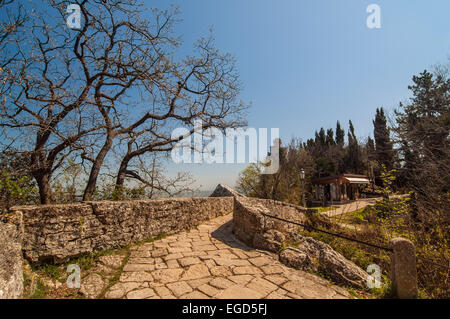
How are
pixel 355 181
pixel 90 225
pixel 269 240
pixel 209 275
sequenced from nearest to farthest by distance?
pixel 209 275, pixel 90 225, pixel 269 240, pixel 355 181

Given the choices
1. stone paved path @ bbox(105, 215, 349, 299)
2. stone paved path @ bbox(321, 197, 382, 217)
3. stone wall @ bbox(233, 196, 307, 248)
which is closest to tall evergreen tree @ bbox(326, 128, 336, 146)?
stone paved path @ bbox(321, 197, 382, 217)

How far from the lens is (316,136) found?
3869 cm

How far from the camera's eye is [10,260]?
210 cm

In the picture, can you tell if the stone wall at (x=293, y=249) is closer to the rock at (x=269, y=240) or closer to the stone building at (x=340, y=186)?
the rock at (x=269, y=240)

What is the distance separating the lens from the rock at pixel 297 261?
358 centimetres

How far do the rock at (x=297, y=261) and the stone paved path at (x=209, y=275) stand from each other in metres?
0.16

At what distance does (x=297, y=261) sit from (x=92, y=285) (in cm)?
349

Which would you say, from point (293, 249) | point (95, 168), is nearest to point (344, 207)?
point (293, 249)

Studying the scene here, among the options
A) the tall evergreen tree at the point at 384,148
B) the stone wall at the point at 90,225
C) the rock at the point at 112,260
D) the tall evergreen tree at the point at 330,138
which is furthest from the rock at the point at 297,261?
the tall evergreen tree at the point at 330,138

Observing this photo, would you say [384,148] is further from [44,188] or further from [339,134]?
[339,134]

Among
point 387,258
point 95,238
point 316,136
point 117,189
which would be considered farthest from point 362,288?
point 316,136
